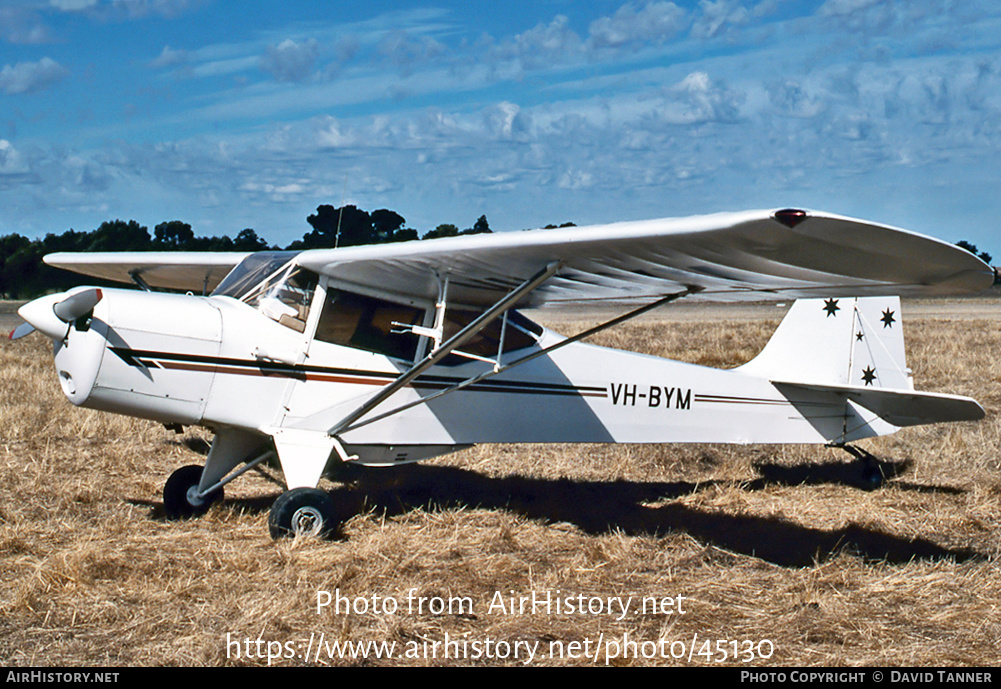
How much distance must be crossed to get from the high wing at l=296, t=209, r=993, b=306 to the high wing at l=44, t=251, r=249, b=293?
7.69 ft

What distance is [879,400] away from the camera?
7762 millimetres

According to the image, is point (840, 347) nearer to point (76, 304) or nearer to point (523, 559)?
point (523, 559)

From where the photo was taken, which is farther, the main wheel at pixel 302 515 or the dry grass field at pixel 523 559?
the main wheel at pixel 302 515

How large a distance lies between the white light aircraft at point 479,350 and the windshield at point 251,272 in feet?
0.07

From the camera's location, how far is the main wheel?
18.9 ft

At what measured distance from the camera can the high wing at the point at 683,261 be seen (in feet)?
12.5

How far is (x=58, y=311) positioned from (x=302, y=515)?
1.95 meters

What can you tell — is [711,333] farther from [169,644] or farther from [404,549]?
[169,644]

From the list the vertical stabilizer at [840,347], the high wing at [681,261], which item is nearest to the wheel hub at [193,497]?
the high wing at [681,261]

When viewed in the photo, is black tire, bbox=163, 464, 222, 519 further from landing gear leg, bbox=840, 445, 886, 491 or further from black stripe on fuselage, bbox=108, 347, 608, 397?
landing gear leg, bbox=840, 445, 886, 491

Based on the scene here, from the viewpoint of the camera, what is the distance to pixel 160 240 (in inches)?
800

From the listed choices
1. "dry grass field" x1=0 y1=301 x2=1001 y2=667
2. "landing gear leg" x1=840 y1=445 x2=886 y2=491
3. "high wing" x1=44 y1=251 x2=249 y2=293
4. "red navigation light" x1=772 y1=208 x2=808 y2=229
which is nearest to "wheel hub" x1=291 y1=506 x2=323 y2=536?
"dry grass field" x1=0 y1=301 x2=1001 y2=667

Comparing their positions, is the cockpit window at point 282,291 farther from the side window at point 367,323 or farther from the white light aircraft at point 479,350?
the side window at point 367,323

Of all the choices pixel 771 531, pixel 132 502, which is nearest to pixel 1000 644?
pixel 771 531
